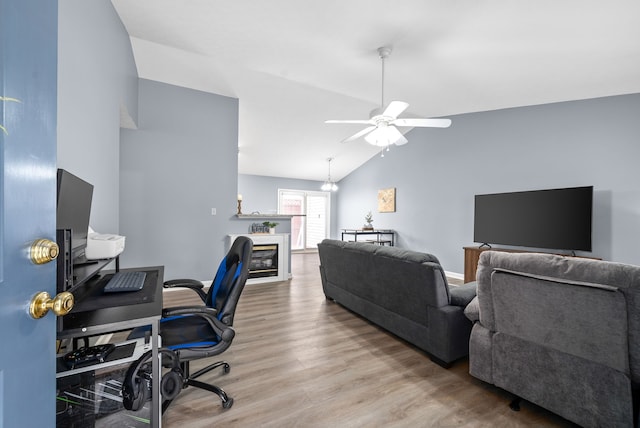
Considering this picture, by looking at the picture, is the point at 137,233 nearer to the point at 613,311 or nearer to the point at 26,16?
the point at 26,16

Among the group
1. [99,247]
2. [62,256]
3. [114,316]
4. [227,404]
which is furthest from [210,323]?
[99,247]

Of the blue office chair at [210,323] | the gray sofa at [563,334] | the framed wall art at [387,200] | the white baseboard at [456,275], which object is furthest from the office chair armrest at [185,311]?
the framed wall art at [387,200]

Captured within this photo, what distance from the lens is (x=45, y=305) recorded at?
1.84ft

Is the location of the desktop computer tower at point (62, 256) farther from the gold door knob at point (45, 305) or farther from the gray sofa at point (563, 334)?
the gray sofa at point (563, 334)

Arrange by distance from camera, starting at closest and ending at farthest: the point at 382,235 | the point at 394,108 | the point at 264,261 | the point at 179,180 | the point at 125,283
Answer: the point at 125,283 < the point at 394,108 < the point at 179,180 < the point at 264,261 < the point at 382,235

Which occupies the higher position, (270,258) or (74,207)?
(74,207)

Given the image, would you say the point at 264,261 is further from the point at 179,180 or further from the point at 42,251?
the point at 42,251

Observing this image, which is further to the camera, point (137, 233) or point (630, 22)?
point (137, 233)

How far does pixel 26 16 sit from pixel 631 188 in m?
5.20

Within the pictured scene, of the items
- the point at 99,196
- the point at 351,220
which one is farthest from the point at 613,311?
the point at 351,220

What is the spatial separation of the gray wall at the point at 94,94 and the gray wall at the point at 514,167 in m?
5.20

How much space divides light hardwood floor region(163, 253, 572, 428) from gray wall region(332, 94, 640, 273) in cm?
313

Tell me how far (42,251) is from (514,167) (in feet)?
17.7

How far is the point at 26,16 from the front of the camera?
56 cm
